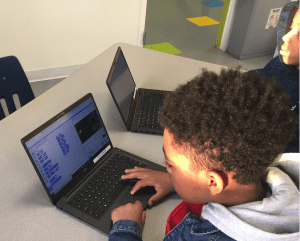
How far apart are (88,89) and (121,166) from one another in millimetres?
515

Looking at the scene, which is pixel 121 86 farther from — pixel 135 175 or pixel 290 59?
pixel 290 59

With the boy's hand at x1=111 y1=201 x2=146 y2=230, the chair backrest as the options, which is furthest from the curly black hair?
the chair backrest

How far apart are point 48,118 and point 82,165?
0.34 meters

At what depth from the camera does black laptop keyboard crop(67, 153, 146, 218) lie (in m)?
0.78

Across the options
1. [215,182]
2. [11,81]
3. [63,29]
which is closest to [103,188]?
[215,182]

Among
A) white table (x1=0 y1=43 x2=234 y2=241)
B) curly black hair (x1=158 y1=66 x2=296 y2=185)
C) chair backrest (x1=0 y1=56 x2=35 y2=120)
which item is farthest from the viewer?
chair backrest (x1=0 y1=56 x2=35 y2=120)

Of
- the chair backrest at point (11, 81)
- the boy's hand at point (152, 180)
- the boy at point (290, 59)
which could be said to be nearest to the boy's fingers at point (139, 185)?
the boy's hand at point (152, 180)

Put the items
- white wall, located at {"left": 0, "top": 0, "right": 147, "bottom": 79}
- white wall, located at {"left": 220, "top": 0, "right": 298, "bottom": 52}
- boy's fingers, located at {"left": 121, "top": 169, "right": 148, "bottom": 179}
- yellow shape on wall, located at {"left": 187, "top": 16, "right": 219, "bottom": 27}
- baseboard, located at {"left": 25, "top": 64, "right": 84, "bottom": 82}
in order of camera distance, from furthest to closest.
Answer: yellow shape on wall, located at {"left": 187, "top": 16, "right": 219, "bottom": 27} → white wall, located at {"left": 220, "top": 0, "right": 298, "bottom": 52} → baseboard, located at {"left": 25, "top": 64, "right": 84, "bottom": 82} → white wall, located at {"left": 0, "top": 0, "right": 147, "bottom": 79} → boy's fingers, located at {"left": 121, "top": 169, "right": 148, "bottom": 179}

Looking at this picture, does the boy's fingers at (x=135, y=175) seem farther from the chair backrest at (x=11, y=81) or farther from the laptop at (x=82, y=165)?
the chair backrest at (x=11, y=81)

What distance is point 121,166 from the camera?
3.01 ft

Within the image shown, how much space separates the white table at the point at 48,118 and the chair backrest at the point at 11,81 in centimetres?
16

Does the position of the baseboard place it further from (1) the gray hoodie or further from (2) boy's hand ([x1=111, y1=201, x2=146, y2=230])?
(1) the gray hoodie

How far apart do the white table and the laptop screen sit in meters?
0.08

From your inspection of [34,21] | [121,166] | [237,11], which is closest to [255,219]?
[121,166]
